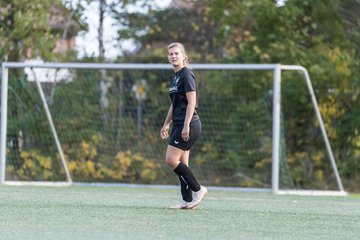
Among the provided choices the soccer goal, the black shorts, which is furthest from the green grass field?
the soccer goal

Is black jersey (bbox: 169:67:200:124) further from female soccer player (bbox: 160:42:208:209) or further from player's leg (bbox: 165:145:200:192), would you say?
player's leg (bbox: 165:145:200:192)

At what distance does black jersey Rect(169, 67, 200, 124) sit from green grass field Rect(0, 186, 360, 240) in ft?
2.96

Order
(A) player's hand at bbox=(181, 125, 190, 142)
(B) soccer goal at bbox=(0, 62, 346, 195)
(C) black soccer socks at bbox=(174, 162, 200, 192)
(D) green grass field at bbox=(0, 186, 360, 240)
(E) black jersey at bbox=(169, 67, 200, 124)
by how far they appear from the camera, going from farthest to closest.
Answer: (B) soccer goal at bbox=(0, 62, 346, 195) < (C) black soccer socks at bbox=(174, 162, 200, 192) < (E) black jersey at bbox=(169, 67, 200, 124) < (A) player's hand at bbox=(181, 125, 190, 142) < (D) green grass field at bbox=(0, 186, 360, 240)

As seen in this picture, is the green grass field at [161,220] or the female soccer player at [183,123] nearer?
the green grass field at [161,220]

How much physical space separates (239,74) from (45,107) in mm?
3491

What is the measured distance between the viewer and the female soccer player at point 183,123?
998 centimetres

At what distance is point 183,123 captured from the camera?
10062mm

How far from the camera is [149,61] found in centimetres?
2597

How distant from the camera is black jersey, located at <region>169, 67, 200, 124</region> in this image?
10.0 metres

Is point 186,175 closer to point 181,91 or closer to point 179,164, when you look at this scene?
point 179,164

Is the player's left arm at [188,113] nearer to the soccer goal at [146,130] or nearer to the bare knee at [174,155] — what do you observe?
the bare knee at [174,155]

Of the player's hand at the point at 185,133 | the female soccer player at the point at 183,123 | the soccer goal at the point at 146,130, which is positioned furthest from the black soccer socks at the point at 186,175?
the soccer goal at the point at 146,130

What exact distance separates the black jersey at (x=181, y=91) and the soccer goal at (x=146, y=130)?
7.48 m

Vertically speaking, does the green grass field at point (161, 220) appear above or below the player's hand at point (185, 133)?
below
